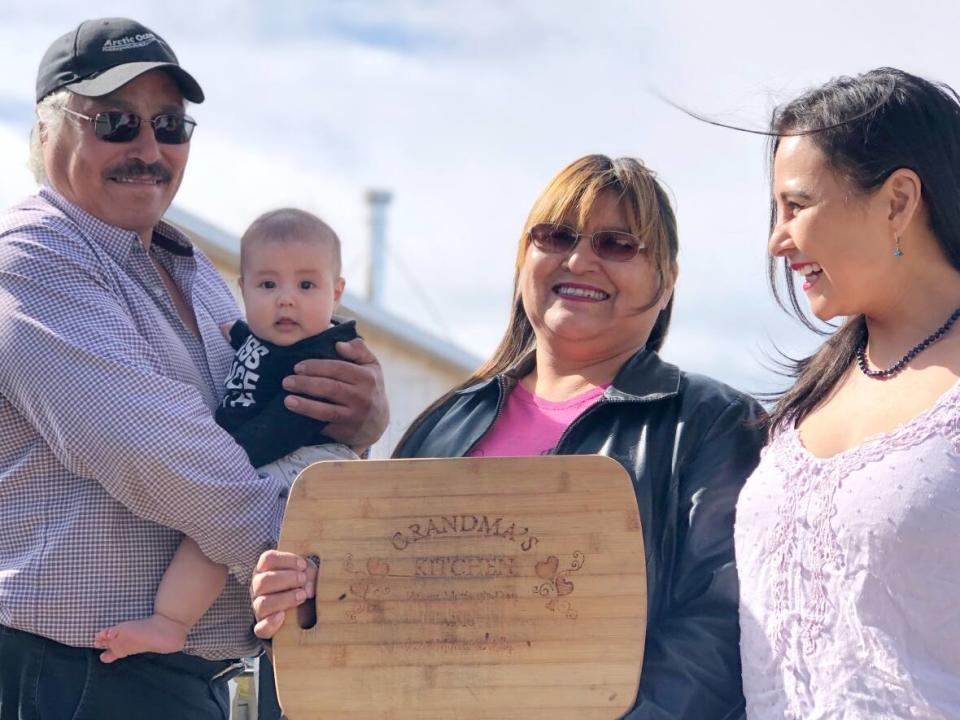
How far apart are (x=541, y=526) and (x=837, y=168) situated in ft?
2.87

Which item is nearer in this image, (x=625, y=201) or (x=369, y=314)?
(x=625, y=201)

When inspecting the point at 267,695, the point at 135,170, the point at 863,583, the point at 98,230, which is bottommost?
the point at 267,695

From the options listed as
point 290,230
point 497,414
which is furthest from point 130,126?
point 497,414

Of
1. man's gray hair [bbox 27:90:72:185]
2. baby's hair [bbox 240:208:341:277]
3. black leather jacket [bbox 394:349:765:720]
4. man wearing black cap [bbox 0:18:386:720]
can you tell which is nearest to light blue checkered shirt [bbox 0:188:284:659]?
man wearing black cap [bbox 0:18:386:720]

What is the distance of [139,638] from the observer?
2607mm

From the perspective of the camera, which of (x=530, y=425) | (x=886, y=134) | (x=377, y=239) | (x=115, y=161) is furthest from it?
(x=377, y=239)

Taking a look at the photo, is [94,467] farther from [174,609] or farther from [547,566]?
[547,566]

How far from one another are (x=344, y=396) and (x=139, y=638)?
0.70 meters

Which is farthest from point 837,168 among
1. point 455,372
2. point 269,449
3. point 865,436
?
point 455,372

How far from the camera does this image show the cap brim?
9.51 feet

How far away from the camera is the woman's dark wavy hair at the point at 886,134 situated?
2.46 meters

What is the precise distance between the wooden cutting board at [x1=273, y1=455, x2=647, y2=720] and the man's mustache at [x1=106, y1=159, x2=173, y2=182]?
3.20 ft

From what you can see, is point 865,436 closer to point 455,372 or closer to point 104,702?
point 104,702

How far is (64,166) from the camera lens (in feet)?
9.77
